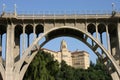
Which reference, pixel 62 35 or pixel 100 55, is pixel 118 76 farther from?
pixel 62 35

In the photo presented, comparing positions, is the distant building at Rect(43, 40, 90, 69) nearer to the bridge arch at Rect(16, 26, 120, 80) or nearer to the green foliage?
the green foliage

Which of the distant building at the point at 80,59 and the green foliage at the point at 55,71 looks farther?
the distant building at the point at 80,59

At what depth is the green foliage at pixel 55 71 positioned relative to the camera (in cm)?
4844

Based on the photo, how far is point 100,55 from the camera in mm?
41469

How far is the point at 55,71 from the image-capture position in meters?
55.3

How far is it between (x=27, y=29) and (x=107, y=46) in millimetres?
11801

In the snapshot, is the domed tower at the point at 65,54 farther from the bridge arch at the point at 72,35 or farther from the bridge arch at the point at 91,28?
the bridge arch at the point at 91,28

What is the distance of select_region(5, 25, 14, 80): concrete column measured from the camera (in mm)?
38625

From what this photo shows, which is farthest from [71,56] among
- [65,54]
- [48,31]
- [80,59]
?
[48,31]

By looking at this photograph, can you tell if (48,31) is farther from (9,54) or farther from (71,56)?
(71,56)

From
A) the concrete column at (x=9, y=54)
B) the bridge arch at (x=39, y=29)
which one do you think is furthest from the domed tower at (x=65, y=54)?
the concrete column at (x=9, y=54)

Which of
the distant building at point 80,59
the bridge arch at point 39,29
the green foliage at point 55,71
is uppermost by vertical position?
the bridge arch at point 39,29

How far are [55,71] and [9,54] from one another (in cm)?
1725

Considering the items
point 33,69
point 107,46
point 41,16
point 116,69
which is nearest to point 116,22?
point 107,46
